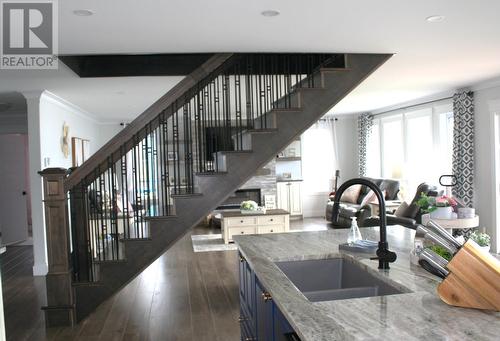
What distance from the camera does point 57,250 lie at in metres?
4.07

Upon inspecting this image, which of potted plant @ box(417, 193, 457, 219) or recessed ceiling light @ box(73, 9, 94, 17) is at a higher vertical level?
recessed ceiling light @ box(73, 9, 94, 17)

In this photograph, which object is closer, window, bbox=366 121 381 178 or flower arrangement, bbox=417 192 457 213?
flower arrangement, bbox=417 192 457 213

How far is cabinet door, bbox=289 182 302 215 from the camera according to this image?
10.3 metres

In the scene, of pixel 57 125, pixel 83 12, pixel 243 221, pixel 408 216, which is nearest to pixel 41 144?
pixel 57 125

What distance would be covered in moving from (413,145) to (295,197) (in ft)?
9.56

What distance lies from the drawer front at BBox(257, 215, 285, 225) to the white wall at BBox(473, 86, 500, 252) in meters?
3.07

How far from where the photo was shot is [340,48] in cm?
431

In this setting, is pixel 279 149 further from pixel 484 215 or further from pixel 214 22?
pixel 484 215

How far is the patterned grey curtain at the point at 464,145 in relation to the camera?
6.83m

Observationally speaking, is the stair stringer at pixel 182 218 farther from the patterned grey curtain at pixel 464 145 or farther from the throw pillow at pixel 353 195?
the throw pillow at pixel 353 195

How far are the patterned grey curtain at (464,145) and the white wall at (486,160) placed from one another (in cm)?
8

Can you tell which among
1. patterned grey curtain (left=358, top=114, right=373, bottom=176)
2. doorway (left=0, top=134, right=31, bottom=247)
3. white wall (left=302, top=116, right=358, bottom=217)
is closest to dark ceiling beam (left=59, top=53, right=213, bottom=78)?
doorway (left=0, top=134, right=31, bottom=247)

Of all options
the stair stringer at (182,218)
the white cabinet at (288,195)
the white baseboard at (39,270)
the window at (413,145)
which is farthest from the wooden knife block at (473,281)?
the white cabinet at (288,195)

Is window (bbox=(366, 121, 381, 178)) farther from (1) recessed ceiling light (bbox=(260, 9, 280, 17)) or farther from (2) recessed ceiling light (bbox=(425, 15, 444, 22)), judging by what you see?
(1) recessed ceiling light (bbox=(260, 9, 280, 17))
